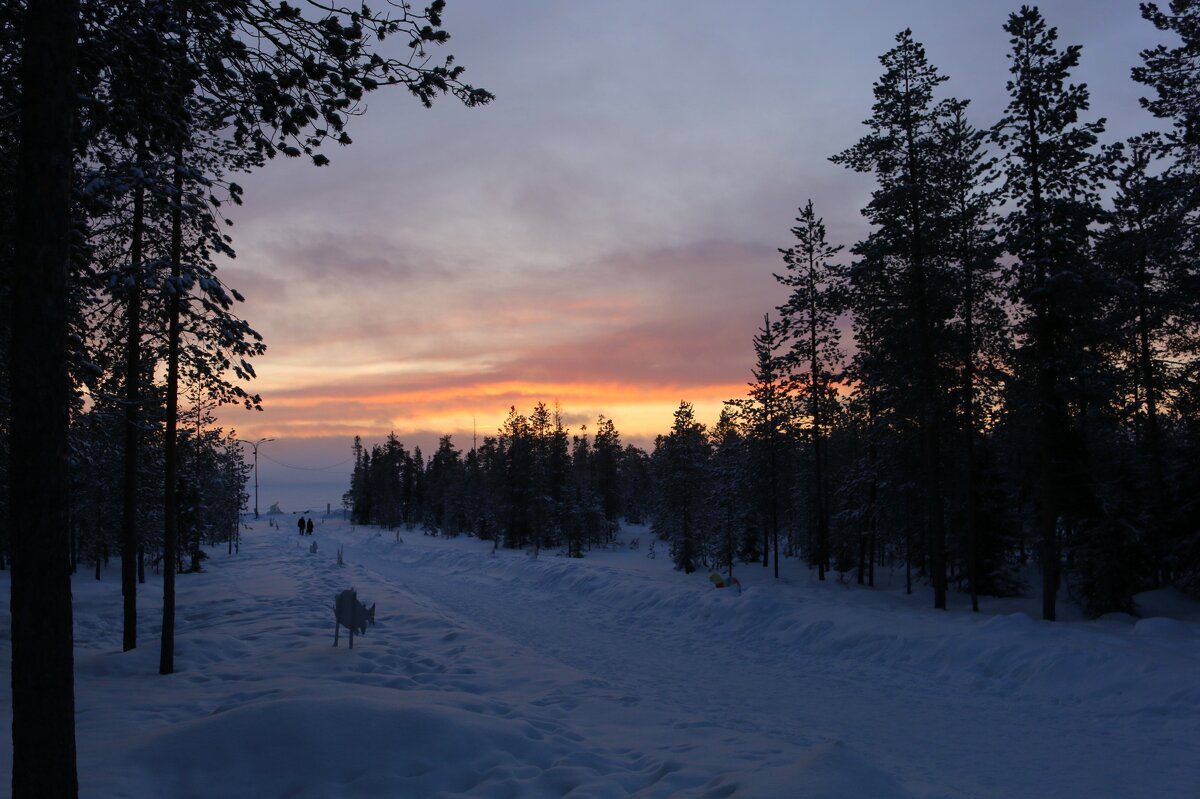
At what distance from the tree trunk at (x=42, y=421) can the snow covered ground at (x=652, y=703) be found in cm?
246

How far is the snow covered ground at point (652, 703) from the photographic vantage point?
24.2ft

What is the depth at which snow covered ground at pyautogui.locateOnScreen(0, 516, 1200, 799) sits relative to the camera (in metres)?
7.38

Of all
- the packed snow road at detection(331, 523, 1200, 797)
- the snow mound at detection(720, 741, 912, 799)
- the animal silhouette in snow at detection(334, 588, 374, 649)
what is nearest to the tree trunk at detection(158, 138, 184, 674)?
the animal silhouette in snow at detection(334, 588, 374, 649)

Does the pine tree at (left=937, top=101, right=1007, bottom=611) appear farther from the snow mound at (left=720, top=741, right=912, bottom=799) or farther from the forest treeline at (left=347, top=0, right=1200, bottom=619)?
the snow mound at (left=720, top=741, right=912, bottom=799)

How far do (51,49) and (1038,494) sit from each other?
27603 millimetres

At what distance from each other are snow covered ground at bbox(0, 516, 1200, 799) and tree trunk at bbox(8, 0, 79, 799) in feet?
8.08

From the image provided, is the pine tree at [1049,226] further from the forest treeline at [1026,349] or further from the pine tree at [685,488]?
the pine tree at [685,488]

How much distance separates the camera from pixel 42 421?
4887mm

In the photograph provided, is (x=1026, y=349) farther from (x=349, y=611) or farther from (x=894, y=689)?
(x=349, y=611)

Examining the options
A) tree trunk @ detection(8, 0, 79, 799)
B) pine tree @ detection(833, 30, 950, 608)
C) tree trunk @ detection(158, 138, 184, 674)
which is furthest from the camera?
pine tree @ detection(833, 30, 950, 608)

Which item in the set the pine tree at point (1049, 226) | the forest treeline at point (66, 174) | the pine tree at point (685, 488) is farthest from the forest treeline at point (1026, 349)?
the forest treeline at point (66, 174)

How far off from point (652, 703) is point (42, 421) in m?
9.39

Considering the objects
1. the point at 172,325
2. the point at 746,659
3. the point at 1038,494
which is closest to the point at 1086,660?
the point at 746,659

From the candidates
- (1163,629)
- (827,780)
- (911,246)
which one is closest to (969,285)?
(911,246)
